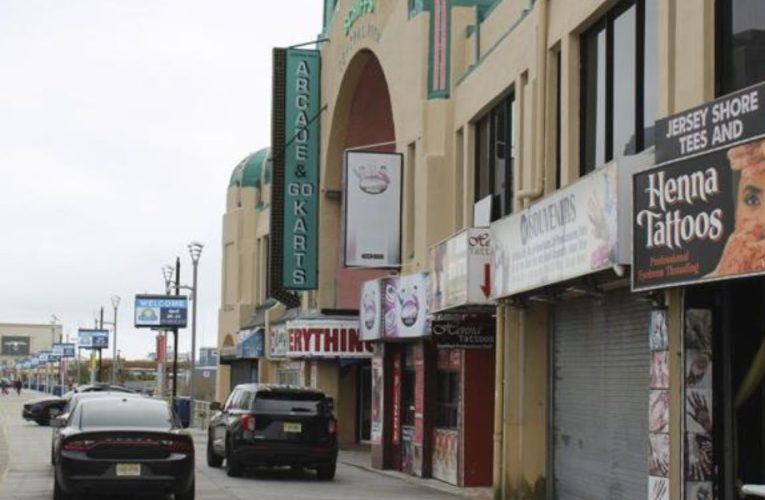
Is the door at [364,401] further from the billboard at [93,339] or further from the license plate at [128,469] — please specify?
the billboard at [93,339]

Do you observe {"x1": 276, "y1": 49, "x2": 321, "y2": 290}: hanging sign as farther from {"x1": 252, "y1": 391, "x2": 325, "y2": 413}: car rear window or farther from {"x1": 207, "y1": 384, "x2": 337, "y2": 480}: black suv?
{"x1": 252, "y1": 391, "x2": 325, "y2": 413}: car rear window

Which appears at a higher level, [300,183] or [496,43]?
[496,43]

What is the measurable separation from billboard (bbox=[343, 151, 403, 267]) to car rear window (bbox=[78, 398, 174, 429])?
10.2 m

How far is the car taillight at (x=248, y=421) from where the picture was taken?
73.5 feet

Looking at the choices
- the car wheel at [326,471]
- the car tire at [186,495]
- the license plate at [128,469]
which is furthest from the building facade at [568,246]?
the license plate at [128,469]

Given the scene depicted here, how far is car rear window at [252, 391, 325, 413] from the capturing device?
74.3 feet

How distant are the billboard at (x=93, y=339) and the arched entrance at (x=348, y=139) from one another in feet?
195

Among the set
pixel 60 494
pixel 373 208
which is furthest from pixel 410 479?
pixel 60 494

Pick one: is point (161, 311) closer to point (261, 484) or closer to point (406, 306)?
point (406, 306)

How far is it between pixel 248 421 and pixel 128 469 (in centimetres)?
645

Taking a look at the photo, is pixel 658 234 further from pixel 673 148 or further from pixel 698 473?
pixel 698 473

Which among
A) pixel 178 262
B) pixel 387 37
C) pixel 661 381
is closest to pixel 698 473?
pixel 661 381

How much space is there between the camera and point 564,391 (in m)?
17.5

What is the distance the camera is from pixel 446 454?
22.6m
